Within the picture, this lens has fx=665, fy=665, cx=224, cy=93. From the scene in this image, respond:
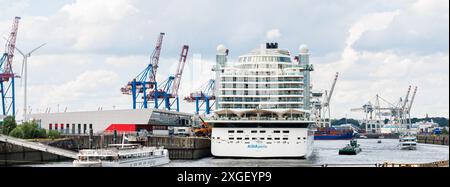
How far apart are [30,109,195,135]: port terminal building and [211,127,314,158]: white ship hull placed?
119 feet

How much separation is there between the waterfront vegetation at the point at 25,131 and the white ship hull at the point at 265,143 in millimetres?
32729

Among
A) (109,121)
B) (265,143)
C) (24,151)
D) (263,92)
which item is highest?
(263,92)

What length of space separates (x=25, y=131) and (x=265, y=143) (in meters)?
39.5

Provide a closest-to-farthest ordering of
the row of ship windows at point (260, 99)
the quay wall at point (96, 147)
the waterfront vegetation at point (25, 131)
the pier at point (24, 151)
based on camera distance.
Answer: the pier at point (24, 151) < the quay wall at point (96, 147) < the row of ship windows at point (260, 99) < the waterfront vegetation at point (25, 131)

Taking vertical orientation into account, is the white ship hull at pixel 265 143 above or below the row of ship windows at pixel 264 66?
below

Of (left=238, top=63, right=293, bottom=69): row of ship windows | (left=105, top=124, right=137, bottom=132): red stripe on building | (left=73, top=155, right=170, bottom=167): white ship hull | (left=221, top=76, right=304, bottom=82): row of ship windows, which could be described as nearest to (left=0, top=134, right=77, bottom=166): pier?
(left=73, top=155, right=170, bottom=167): white ship hull

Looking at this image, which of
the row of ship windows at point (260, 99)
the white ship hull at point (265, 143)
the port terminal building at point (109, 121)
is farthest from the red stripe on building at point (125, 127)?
the white ship hull at point (265, 143)

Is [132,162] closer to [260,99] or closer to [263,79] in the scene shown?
[260,99]

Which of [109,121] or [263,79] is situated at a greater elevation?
[263,79]

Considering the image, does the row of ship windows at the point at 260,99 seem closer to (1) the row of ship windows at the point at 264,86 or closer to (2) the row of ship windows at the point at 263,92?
(2) the row of ship windows at the point at 263,92

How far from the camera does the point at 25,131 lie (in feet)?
328

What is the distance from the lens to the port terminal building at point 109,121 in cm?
11938

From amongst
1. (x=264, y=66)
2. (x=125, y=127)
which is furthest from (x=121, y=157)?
(x=125, y=127)
